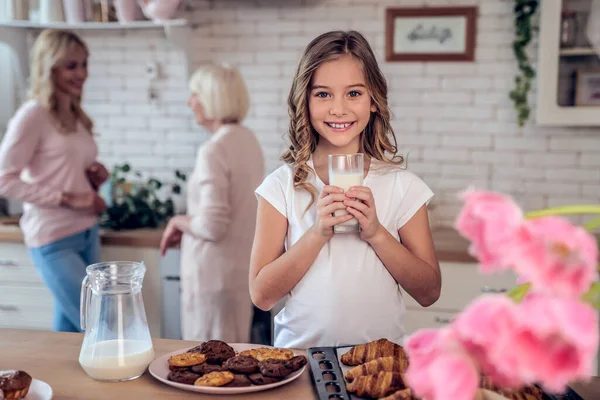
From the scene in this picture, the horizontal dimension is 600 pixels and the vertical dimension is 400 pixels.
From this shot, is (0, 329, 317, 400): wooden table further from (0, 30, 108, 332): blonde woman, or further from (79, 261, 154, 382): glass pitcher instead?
(0, 30, 108, 332): blonde woman

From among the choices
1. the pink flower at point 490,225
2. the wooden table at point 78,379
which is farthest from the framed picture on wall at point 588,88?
the pink flower at point 490,225

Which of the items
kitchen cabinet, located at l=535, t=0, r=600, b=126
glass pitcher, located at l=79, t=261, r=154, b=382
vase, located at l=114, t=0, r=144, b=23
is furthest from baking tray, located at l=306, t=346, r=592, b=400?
vase, located at l=114, t=0, r=144, b=23

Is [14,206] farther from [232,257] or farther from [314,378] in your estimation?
[314,378]

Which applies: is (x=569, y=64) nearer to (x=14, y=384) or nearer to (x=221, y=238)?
(x=221, y=238)

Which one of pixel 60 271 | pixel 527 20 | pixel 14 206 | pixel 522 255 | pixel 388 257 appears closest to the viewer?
pixel 522 255

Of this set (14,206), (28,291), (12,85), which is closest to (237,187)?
(28,291)

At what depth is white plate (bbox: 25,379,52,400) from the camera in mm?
1124

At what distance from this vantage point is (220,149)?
9.26ft

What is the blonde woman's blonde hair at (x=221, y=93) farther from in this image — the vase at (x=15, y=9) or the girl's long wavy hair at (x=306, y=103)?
the girl's long wavy hair at (x=306, y=103)

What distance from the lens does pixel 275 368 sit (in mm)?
1210

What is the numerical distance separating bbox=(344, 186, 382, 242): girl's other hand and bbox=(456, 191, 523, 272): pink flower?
A: 849 mm

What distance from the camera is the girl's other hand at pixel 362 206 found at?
4.71ft

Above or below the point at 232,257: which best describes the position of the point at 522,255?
above

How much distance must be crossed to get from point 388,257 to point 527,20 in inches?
81.5
